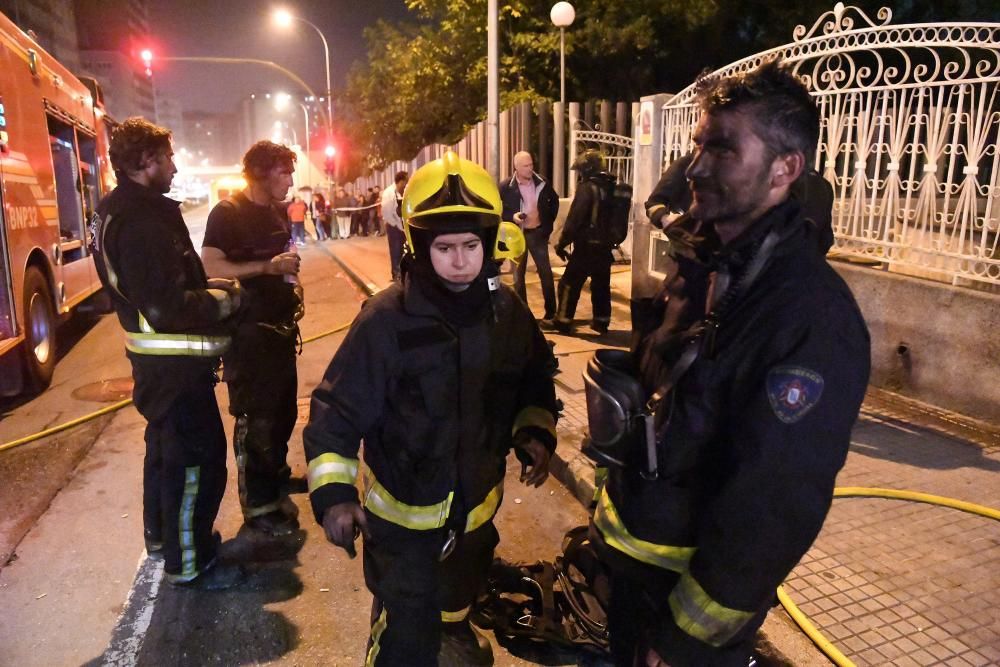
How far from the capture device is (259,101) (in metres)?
134

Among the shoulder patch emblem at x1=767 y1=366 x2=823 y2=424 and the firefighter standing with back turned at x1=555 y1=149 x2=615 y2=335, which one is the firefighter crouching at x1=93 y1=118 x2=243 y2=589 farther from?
the firefighter standing with back turned at x1=555 y1=149 x2=615 y2=335

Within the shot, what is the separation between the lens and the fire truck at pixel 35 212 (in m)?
6.00

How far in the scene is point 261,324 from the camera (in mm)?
3688

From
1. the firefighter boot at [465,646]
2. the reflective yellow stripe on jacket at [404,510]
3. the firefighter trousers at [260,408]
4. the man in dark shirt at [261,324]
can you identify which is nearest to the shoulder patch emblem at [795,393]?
the reflective yellow stripe on jacket at [404,510]

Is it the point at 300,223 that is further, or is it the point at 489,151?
the point at 300,223

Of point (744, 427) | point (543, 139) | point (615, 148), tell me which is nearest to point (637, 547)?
point (744, 427)

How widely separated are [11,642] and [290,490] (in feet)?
4.98

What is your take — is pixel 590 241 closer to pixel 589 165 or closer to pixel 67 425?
pixel 589 165

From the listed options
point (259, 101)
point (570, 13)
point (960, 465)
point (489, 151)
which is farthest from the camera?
point (259, 101)

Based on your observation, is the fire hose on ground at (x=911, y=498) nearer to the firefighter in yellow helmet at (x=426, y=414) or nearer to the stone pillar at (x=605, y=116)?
the firefighter in yellow helmet at (x=426, y=414)

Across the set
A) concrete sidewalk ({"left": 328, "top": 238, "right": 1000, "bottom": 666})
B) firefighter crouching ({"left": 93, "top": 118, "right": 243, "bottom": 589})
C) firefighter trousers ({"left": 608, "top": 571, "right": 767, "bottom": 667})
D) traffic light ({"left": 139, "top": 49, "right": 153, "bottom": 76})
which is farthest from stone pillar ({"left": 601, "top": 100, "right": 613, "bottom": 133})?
traffic light ({"left": 139, "top": 49, "right": 153, "bottom": 76})

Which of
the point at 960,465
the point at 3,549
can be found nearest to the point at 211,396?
the point at 3,549

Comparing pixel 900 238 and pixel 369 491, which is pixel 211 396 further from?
pixel 900 238

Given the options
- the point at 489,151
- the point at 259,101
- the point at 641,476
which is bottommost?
the point at 641,476
